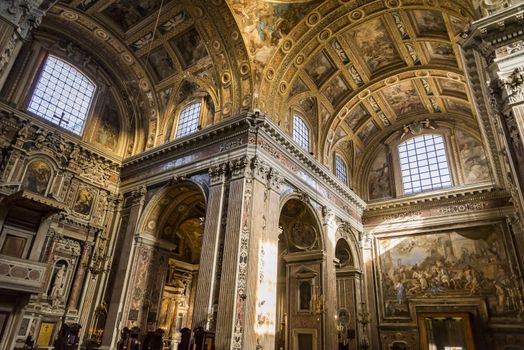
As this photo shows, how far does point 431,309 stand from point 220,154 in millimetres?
11286

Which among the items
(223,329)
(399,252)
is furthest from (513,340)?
(223,329)

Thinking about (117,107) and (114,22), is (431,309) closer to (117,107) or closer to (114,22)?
(117,107)

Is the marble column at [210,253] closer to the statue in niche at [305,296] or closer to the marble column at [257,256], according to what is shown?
the marble column at [257,256]

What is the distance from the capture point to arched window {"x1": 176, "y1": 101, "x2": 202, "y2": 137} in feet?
49.0

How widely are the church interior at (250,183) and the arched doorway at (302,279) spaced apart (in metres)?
0.07

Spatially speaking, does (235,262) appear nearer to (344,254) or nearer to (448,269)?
(344,254)

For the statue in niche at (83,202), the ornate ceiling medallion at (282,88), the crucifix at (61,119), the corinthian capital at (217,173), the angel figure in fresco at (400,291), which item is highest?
the ornate ceiling medallion at (282,88)

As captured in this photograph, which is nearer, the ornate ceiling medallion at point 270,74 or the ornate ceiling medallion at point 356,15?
the ornate ceiling medallion at point 356,15

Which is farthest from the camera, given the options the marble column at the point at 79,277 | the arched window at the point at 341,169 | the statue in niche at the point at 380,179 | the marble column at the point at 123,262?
the statue in niche at the point at 380,179

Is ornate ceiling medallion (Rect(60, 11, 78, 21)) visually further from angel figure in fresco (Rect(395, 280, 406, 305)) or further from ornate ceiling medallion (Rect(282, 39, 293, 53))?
angel figure in fresco (Rect(395, 280, 406, 305))

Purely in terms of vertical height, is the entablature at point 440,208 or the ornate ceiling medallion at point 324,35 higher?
the ornate ceiling medallion at point 324,35

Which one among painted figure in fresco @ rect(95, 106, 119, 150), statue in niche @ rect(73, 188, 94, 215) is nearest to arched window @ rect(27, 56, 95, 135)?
painted figure in fresco @ rect(95, 106, 119, 150)

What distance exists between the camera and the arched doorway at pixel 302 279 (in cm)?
1356

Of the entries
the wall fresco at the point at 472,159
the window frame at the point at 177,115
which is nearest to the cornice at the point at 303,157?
the window frame at the point at 177,115
